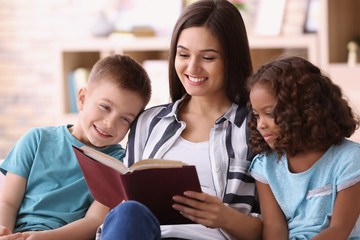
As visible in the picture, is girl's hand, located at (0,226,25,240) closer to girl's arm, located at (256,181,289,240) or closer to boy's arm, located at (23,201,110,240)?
boy's arm, located at (23,201,110,240)

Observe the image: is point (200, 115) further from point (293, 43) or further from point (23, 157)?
point (293, 43)

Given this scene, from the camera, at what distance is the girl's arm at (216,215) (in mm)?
1470

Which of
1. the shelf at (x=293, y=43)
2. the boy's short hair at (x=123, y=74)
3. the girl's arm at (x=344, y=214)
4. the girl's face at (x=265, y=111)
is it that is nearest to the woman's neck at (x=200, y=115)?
the boy's short hair at (x=123, y=74)

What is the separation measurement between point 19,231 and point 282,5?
2682mm

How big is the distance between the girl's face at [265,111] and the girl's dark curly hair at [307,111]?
0.6 inches

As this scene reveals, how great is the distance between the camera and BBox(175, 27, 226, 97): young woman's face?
172 cm

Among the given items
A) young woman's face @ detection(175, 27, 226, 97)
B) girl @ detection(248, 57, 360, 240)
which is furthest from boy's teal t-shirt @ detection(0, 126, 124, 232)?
girl @ detection(248, 57, 360, 240)

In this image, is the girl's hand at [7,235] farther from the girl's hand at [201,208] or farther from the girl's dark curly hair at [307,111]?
the girl's dark curly hair at [307,111]

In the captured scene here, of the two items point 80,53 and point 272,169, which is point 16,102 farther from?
point 272,169

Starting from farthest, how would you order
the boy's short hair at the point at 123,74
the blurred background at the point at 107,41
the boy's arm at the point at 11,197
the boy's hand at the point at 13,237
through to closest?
the blurred background at the point at 107,41
the boy's short hair at the point at 123,74
the boy's arm at the point at 11,197
the boy's hand at the point at 13,237

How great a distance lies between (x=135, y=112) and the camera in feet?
6.03

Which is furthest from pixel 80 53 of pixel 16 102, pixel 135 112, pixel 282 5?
pixel 135 112

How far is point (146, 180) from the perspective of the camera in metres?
1.43

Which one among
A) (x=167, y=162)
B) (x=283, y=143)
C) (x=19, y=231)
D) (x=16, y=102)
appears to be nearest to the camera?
(x=167, y=162)
